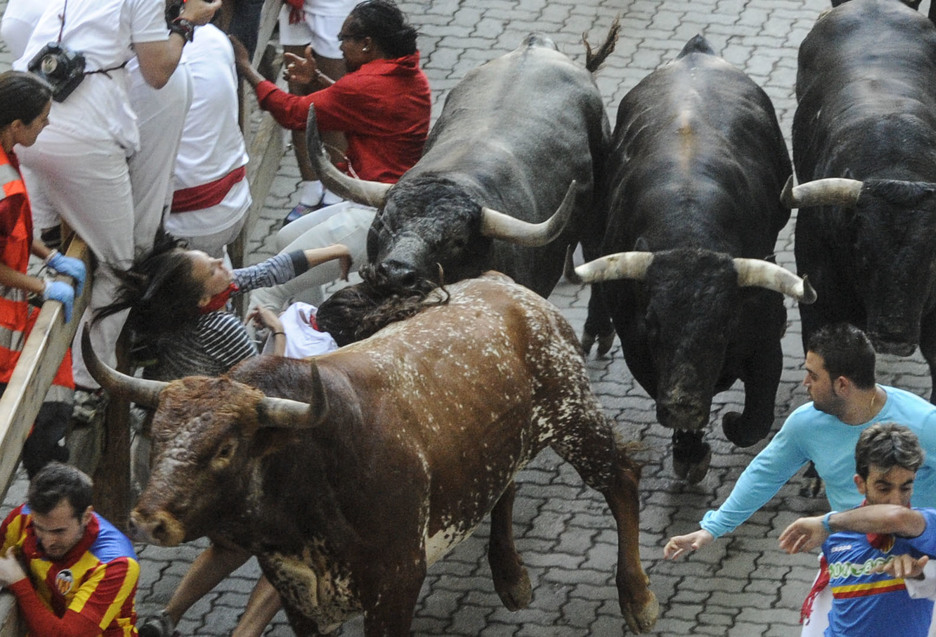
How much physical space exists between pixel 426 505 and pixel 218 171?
8.31 ft

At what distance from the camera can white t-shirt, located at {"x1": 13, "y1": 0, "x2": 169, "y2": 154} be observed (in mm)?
6613

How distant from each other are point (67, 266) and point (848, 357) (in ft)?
10.3

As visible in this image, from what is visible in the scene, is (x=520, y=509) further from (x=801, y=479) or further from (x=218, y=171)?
(x=218, y=171)

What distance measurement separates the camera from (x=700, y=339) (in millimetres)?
7582

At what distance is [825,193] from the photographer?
8148 millimetres

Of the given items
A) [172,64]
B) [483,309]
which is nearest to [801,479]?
[483,309]

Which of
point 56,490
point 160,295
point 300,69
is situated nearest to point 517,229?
point 160,295

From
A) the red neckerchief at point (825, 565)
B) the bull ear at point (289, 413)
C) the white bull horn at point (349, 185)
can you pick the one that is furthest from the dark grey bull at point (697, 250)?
the bull ear at point (289, 413)

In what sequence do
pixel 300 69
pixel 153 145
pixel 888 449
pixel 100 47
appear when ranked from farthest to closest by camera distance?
pixel 300 69
pixel 153 145
pixel 100 47
pixel 888 449

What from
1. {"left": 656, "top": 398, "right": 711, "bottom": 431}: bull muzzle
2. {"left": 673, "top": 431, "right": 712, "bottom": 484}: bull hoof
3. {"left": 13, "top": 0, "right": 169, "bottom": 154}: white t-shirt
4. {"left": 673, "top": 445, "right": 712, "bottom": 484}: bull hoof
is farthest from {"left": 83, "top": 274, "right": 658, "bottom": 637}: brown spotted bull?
{"left": 13, "top": 0, "right": 169, "bottom": 154}: white t-shirt

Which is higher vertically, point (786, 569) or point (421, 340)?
point (421, 340)

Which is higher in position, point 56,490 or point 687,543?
point 56,490

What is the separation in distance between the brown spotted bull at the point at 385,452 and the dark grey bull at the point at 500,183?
45 centimetres

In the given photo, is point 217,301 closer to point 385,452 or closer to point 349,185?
point 385,452
